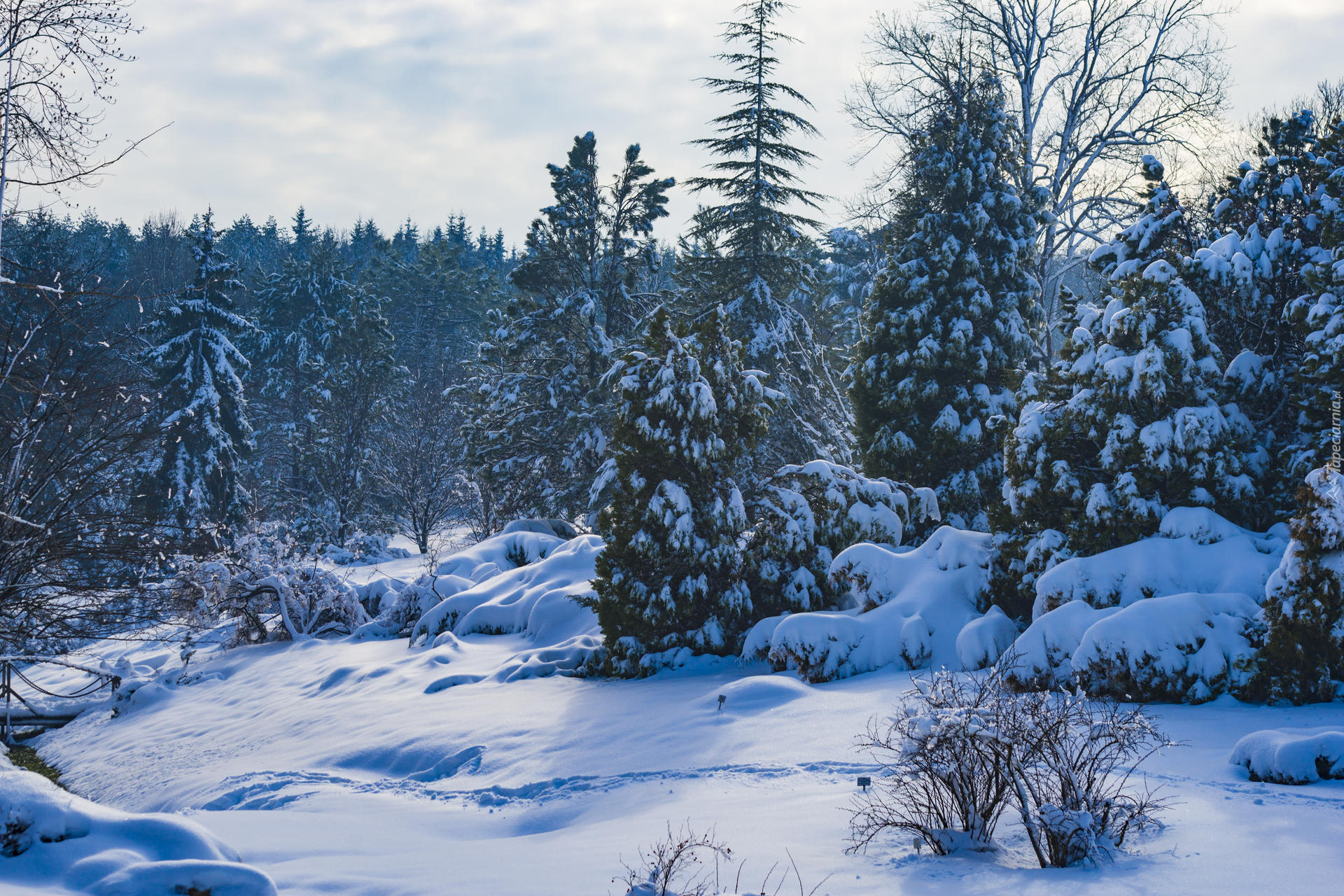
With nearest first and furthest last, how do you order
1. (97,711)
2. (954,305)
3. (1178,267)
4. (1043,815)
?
(1043,815), (1178,267), (97,711), (954,305)

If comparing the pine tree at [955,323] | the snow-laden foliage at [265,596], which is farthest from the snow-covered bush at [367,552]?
the pine tree at [955,323]

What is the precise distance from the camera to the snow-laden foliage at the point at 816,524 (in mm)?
11398

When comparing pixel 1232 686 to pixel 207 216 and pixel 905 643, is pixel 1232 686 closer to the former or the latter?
pixel 905 643

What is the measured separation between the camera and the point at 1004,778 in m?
4.68

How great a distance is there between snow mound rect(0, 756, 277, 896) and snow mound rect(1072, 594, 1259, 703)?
6.70 m

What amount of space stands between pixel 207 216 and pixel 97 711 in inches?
789

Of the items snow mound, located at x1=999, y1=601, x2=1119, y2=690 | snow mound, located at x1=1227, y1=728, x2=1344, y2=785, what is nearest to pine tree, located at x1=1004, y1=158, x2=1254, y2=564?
snow mound, located at x1=999, y1=601, x2=1119, y2=690

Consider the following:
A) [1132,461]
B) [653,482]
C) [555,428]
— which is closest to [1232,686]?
[1132,461]

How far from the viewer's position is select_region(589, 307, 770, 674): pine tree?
1077 centimetres

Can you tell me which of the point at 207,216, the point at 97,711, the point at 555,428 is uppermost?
the point at 207,216

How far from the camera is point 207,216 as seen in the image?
2855cm

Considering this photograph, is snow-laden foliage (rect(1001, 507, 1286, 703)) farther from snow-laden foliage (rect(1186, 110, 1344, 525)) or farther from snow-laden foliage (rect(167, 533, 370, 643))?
snow-laden foliage (rect(167, 533, 370, 643))

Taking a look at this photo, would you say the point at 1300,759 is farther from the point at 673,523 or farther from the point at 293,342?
the point at 293,342

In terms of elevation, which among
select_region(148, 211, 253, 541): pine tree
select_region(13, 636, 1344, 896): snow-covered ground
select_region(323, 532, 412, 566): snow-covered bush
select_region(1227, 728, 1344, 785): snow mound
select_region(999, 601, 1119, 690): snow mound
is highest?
select_region(148, 211, 253, 541): pine tree
